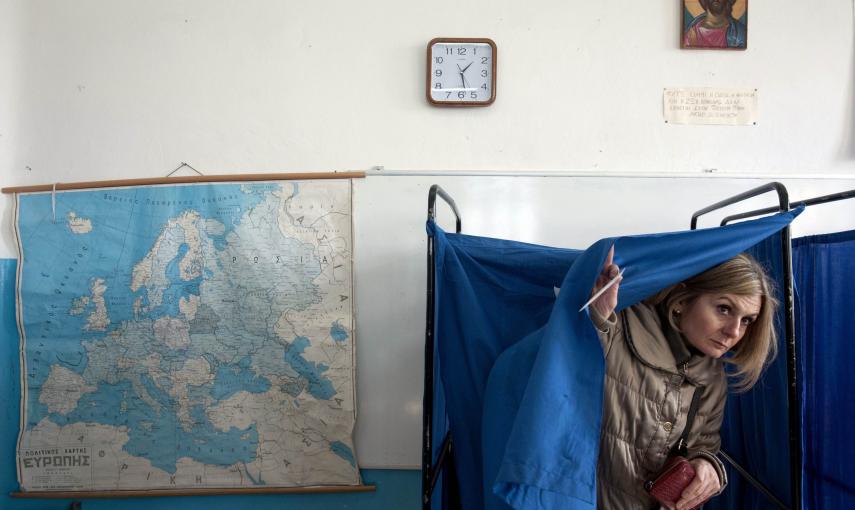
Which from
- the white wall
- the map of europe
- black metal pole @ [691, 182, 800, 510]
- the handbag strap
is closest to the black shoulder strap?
the handbag strap

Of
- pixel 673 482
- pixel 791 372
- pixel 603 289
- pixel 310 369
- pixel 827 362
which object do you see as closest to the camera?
pixel 603 289

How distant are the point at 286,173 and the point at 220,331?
0.62 m

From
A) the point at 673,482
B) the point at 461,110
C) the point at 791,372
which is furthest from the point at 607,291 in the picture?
the point at 461,110

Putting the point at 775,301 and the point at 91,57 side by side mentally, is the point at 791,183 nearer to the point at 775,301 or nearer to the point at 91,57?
the point at 775,301

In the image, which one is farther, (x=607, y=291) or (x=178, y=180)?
(x=178, y=180)

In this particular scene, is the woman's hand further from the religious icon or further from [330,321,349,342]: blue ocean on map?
the religious icon

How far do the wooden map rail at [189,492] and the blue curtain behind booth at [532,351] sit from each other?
24.4 inches

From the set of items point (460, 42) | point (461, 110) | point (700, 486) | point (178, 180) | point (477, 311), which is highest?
point (460, 42)

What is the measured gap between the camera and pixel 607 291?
3.40ft

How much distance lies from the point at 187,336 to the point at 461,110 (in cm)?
129

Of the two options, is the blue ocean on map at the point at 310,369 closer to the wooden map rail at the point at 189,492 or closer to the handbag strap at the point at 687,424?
the wooden map rail at the point at 189,492

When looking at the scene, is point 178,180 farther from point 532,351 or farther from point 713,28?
point 713,28

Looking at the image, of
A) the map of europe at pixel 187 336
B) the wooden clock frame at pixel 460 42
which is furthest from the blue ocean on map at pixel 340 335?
the wooden clock frame at pixel 460 42

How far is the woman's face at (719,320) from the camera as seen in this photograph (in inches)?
44.2
